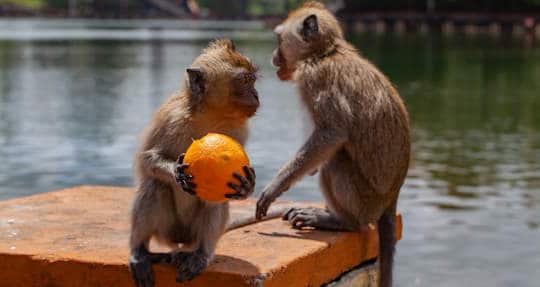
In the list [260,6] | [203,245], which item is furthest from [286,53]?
[260,6]

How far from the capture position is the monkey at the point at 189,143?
395 centimetres

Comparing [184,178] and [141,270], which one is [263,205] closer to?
[141,270]

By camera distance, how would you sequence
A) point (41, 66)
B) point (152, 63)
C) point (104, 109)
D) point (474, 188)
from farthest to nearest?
point (152, 63) → point (41, 66) → point (104, 109) → point (474, 188)

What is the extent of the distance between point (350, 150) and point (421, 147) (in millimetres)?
8733

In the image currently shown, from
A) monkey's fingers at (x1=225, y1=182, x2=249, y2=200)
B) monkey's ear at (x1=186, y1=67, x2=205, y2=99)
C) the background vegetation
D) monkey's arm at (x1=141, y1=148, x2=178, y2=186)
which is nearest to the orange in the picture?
monkey's fingers at (x1=225, y1=182, x2=249, y2=200)

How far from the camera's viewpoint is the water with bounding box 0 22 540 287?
7883mm

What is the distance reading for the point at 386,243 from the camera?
16.3ft

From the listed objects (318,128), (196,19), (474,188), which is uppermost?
(318,128)

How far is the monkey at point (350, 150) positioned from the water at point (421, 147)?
372 millimetres

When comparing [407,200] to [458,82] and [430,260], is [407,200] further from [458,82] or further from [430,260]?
[458,82]

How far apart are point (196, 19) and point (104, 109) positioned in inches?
4416

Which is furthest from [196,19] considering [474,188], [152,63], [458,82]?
[474,188]

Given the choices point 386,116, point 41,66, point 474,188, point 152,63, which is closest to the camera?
point 386,116

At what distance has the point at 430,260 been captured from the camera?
24.9 ft
